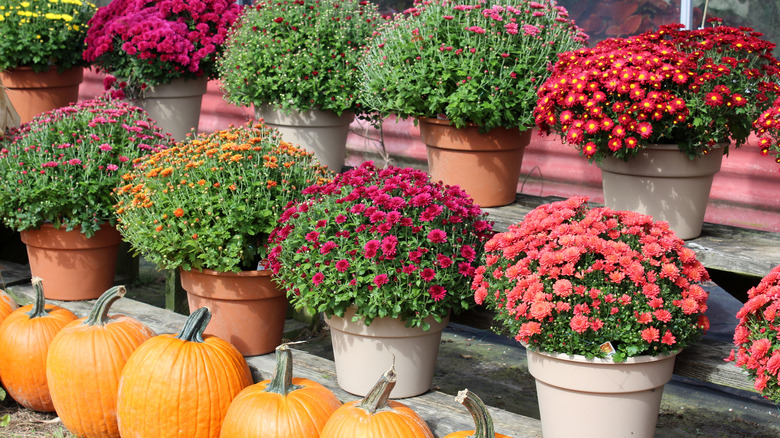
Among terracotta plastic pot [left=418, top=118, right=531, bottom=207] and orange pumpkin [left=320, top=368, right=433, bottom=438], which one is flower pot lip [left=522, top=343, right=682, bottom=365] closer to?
orange pumpkin [left=320, top=368, right=433, bottom=438]

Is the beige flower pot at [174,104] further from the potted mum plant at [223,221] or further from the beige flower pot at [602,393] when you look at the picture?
the beige flower pot at [602,393]

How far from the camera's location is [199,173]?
3027mm

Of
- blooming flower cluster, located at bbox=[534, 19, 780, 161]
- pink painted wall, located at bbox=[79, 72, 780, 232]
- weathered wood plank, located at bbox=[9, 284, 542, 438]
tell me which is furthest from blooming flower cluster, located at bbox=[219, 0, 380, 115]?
blooming flower cluster, located at bbox=[534, 19, 780, 161]

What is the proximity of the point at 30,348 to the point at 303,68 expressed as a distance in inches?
66.3

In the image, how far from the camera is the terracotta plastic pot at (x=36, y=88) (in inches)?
199

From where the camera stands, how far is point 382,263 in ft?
8.27

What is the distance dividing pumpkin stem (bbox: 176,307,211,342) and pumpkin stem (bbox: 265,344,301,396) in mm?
367

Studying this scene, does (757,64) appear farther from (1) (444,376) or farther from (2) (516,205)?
(1) (444,376)

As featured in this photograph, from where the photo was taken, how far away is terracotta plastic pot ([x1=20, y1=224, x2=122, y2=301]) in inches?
141

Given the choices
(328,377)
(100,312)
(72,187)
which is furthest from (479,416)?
(72,187)

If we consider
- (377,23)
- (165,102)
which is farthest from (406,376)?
(165,102)

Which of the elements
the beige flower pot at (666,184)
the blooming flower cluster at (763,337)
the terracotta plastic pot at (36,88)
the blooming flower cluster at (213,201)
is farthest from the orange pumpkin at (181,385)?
the terracotta plastic pot at (36,88)

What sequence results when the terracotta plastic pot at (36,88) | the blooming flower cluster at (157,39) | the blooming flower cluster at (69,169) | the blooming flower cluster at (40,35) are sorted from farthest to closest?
1. the terracotta plastic pot at (36,88)
2. the blooming flower cluster at (40,35)
3. the blooming flower cluster at (157,39)
4. the blooming flower cluster at (69,169)

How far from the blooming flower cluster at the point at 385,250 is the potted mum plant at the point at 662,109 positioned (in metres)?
0.51
